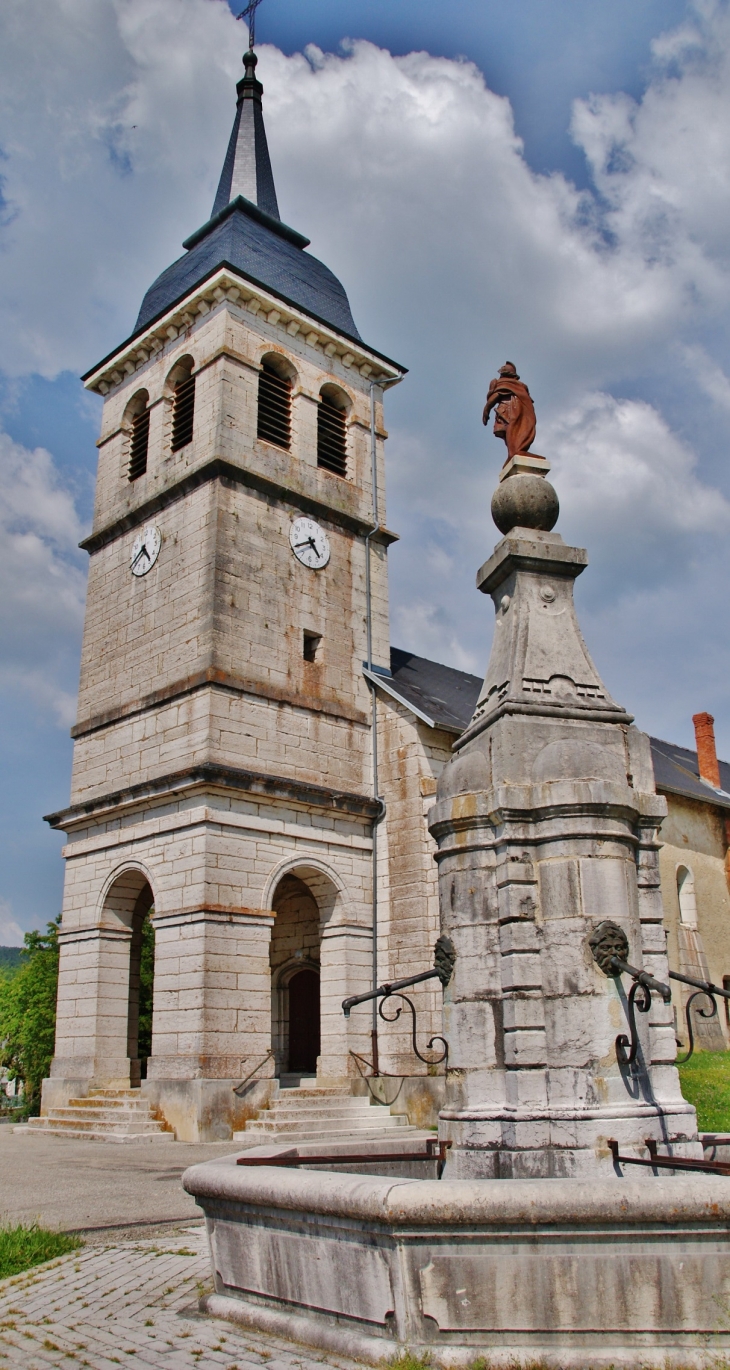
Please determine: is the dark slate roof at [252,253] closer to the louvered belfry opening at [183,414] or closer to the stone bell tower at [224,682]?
the stone bell tower at [224,682]

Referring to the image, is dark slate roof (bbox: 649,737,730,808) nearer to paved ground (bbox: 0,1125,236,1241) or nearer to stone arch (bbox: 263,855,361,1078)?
stone arch (bbox: 263,855,361,1078)

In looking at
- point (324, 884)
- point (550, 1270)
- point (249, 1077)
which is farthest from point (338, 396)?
point (550, 1270)

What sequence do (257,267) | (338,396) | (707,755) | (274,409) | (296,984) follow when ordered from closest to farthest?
(296,984) → (274,409) → (257,267) → (338,396) → (707,755)

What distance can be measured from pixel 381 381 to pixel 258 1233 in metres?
18.6

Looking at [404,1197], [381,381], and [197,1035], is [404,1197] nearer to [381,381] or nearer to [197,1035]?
[197,1035]

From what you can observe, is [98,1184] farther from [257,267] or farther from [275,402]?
[257,267]

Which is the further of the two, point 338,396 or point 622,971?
point 338,396

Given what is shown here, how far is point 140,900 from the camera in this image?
16328 mm

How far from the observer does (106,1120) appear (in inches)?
528

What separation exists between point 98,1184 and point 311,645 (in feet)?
31.9

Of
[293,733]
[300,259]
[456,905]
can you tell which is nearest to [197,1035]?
[293,733]

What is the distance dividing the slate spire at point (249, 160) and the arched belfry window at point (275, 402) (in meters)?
4.90

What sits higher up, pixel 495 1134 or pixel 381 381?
pixel 381 381

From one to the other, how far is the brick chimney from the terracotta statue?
2247 centimetres
